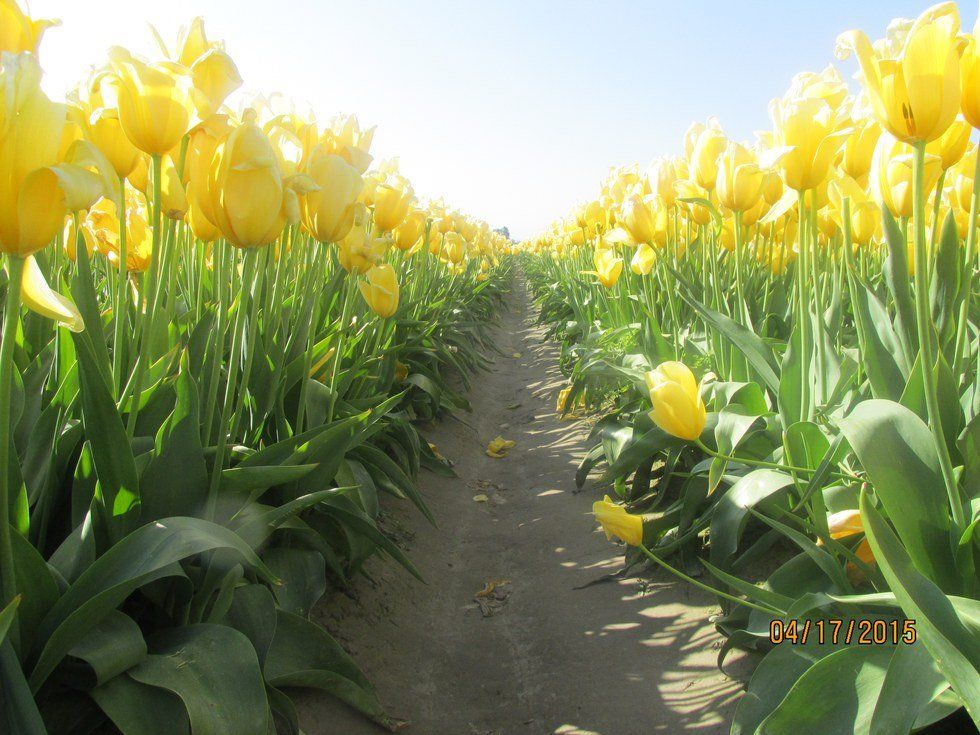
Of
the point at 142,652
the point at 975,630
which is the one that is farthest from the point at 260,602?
the point at 975,630

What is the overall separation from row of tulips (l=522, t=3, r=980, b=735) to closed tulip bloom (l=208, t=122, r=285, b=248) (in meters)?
1.07

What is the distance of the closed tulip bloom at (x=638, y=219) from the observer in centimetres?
303

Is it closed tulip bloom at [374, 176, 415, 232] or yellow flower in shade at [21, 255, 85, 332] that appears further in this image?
closed tulip bloom at [374, 176, 415, 232]

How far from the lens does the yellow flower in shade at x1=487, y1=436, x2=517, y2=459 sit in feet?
15.2

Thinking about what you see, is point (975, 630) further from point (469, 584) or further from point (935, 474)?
point (469, 584)

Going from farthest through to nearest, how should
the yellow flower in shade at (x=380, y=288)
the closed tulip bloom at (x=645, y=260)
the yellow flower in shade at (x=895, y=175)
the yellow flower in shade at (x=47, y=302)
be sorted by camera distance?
the closed tulip bloom at (x=645, y=260) → the yellow flower in shade at (x=380, y=288) → the yellow flower in shade at (x=895, y=175) → the yellow flower in shade at (x=47, y=302)

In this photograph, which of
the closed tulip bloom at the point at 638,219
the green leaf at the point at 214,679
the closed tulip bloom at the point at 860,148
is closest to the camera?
the green leaf at the point at 214,679

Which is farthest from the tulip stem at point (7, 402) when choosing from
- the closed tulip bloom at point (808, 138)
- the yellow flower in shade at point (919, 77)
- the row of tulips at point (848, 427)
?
the closed tulip bloom at point (808, 138)

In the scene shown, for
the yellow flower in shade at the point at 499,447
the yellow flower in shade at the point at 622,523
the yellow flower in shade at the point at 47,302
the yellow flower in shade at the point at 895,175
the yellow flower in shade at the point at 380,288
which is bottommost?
the yellow flower in shade at the point at 499,447

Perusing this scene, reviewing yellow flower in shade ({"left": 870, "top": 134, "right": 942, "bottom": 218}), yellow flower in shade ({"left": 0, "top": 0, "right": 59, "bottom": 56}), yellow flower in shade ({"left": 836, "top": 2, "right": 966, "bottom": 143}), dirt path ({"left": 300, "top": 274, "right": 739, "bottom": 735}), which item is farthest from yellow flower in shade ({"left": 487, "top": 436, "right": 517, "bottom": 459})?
yellow flower in shade ({"left": 0, "top": 0, "right": 59, "bottom": 56})

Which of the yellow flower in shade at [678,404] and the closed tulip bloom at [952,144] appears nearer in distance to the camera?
the closed tulip bloom at [952,144]

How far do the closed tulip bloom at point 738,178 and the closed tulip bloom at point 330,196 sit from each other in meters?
1.23

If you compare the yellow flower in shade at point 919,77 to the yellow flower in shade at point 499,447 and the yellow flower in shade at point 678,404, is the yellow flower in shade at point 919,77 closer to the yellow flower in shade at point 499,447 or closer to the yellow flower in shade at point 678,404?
the yellow flower in shade at point 678,404

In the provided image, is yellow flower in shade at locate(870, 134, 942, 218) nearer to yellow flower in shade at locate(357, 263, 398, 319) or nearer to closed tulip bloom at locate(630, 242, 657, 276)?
yellow flower in shade at locate(357, 263, 398, 319)
